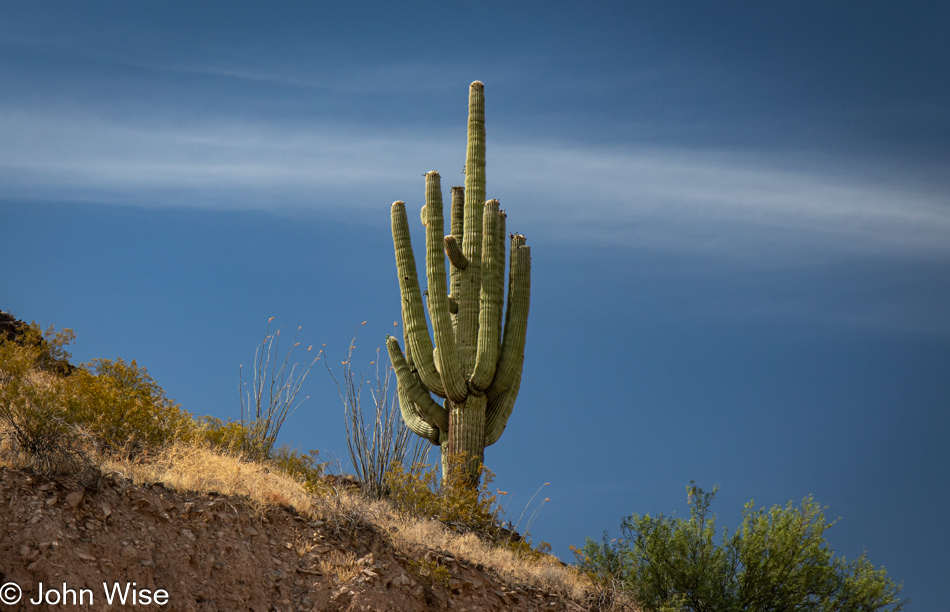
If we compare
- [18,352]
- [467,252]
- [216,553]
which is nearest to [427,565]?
[216,553]

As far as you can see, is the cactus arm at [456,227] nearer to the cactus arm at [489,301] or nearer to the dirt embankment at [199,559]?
the cactus arm at [489,301]

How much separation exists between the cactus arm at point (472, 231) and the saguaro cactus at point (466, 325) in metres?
0.02

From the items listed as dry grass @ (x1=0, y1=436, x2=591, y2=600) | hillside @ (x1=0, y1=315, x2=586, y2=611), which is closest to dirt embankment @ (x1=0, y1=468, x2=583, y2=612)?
hillside @ (x1=0, y1=315, x2=586, y2=611)

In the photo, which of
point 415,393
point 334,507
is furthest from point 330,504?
point 415,393

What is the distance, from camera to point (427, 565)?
30.7ft

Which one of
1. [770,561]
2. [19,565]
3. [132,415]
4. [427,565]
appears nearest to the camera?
[19,565]

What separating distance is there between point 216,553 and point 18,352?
6801 mm

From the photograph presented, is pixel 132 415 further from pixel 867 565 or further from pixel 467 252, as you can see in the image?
pixel 867 565

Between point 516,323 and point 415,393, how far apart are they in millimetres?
2121

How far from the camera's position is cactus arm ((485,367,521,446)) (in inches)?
534

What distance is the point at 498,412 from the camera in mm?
13680

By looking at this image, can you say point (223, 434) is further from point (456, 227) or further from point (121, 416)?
point (456, 227)

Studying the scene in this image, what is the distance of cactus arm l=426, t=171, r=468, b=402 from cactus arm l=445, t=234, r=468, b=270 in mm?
165

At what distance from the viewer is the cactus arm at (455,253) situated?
1373cm
